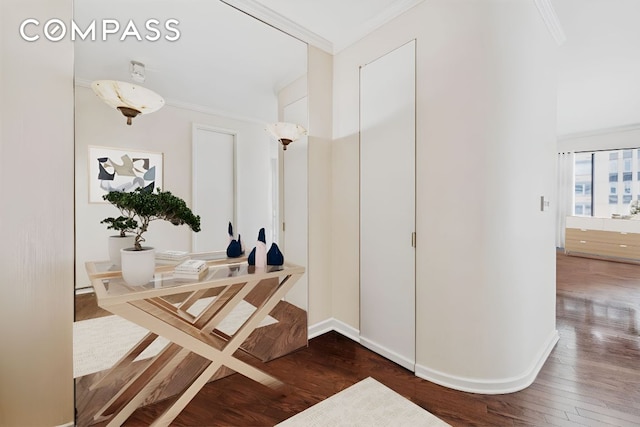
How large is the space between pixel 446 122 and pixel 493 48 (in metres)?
0.48

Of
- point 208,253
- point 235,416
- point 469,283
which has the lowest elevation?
point 235,416

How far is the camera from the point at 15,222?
1332mm

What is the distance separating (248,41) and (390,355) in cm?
260

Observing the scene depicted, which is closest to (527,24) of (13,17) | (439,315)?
(439,315)

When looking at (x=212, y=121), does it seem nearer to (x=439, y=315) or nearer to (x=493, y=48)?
(x=493, y=48)

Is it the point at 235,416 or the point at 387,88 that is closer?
the point at 235,416

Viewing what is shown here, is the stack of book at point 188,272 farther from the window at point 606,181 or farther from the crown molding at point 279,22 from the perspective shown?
the window at point 606,181

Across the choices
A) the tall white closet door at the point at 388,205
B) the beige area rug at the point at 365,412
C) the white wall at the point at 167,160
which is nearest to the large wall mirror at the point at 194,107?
the white wall at the point at 167,160

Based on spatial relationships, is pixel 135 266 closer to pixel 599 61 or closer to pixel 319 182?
pixel 319 182

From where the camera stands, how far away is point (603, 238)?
6.00 m

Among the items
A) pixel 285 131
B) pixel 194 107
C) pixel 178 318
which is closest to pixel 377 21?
pixel 285 131

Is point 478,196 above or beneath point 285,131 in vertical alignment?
beneath

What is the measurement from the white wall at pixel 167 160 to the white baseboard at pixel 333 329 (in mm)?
1028

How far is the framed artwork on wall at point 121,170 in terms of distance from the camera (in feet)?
5.07
